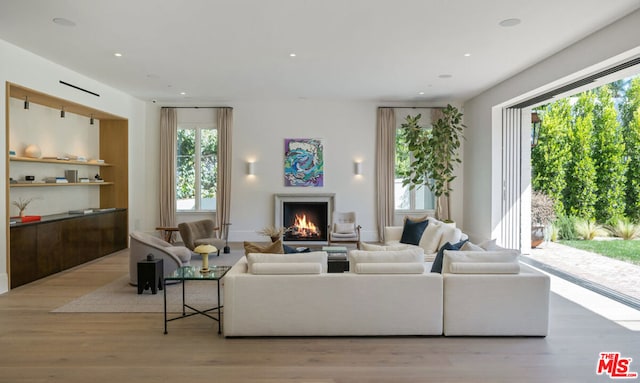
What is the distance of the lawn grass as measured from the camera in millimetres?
8312

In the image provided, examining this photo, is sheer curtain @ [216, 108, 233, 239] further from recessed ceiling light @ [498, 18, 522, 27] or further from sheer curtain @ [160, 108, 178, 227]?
recessed ceiling light @ [498, 18, 522, 27]

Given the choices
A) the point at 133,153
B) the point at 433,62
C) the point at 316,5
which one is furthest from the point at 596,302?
the point at 133,153

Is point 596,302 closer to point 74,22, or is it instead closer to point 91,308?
point 91,308

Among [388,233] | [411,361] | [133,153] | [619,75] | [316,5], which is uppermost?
[316,5]

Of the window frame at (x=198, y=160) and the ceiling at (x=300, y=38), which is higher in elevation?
the ceiling at (x=300, y=38)

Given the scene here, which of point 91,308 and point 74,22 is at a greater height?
point 74,22

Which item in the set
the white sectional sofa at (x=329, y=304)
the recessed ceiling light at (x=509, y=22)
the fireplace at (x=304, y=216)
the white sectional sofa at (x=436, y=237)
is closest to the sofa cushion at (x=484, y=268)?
the white sectional sofa at (x=329, y=304)

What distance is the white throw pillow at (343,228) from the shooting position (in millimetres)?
8797

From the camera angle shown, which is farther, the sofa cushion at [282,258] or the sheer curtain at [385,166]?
the sheer curtain at [385,166]

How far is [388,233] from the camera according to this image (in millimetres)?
7199

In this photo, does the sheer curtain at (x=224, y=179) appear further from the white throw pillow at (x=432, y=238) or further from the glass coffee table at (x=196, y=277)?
the glass coffee table at (x=196, y=277)

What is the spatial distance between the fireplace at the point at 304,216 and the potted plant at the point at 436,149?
6.26ft

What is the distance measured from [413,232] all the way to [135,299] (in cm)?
402

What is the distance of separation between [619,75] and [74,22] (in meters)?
6.65
